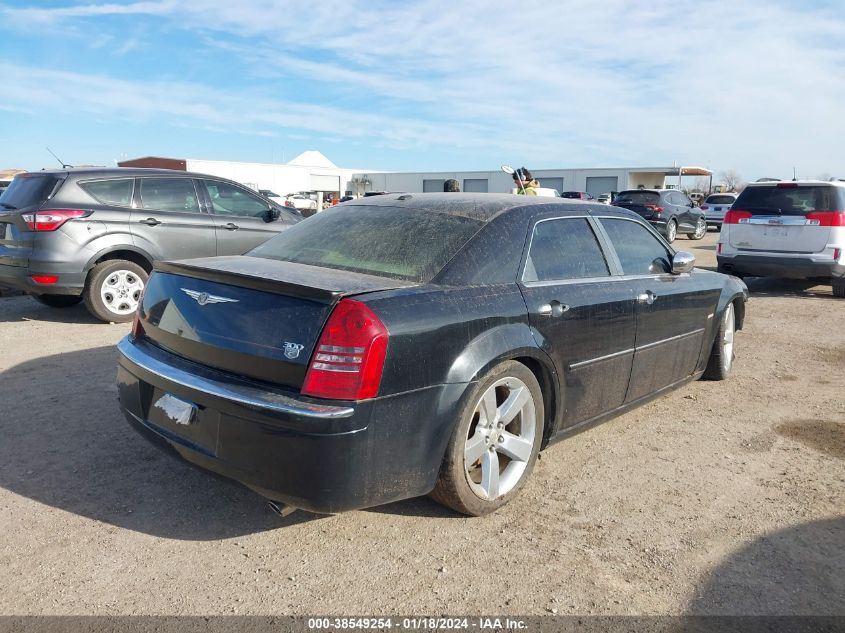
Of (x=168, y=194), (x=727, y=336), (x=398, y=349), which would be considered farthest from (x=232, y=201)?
(x=398, y=349)

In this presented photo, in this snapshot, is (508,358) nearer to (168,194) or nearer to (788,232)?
(168,194)

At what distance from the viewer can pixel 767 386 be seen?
18.2ft

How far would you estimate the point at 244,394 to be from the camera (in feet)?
8.97

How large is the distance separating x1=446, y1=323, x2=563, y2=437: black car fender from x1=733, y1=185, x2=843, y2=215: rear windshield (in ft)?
26.7

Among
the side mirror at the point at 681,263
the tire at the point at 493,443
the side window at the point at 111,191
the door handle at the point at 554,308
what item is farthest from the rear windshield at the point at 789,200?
the side window at the point at 111,191

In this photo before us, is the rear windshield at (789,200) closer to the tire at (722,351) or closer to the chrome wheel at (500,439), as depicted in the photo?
the tire at (722,351)

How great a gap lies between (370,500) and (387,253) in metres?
1.27

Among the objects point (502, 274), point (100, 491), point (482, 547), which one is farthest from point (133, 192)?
point (482, 547)

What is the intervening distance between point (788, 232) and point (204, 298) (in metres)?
9.39

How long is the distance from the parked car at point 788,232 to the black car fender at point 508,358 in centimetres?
793

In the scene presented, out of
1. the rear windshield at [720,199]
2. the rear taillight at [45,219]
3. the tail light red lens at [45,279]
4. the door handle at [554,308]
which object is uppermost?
the rear windshield at [720,199]

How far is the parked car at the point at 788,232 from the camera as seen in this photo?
9.60m

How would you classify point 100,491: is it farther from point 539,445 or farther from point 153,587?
point 539,445

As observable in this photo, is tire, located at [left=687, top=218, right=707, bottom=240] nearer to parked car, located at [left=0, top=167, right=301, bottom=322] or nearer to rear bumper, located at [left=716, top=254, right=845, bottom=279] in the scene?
rear bumper, located at [left=716, top=254, right=845, bottom=279]
